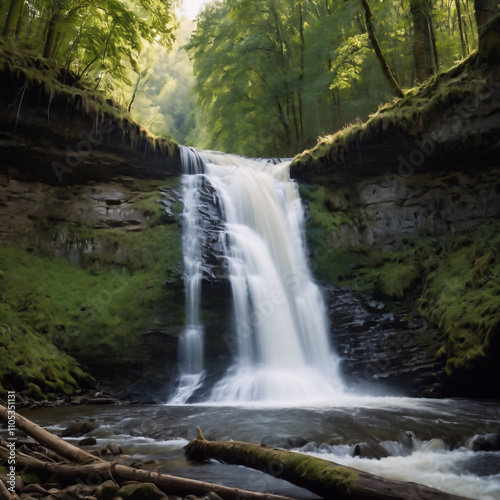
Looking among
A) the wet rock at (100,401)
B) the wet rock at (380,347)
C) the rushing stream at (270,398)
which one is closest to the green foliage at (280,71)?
the rushing stream at (270,398)

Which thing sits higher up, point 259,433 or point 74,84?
point 74,84

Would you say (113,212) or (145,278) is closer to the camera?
(145,278)

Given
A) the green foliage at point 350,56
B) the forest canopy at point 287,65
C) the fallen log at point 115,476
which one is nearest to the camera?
the fallen log at point 115,476

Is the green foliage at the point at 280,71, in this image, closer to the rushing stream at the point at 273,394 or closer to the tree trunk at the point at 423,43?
the tree trunk at the point at 423,43

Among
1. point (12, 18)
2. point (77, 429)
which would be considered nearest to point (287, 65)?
point (12, 18)

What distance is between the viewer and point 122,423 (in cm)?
610

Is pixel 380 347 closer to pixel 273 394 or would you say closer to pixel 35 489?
pixel 273 394

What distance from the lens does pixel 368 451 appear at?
14.7ft

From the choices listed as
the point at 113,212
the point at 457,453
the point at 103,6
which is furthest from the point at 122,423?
the point at 103,6

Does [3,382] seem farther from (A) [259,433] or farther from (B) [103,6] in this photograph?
(B) [103,6]

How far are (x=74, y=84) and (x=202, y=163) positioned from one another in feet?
14.1

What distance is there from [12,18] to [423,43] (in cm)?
1166

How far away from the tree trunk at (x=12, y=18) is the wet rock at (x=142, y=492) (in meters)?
12.2

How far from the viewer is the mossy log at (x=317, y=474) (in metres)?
2.51
